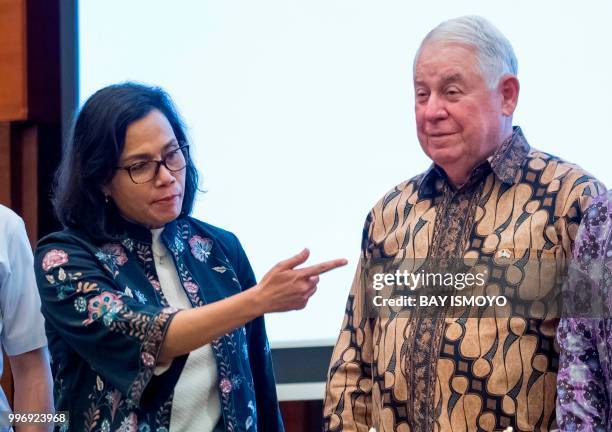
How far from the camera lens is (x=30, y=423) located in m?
2.49

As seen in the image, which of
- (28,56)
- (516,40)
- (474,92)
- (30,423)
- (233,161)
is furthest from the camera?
(28,56)

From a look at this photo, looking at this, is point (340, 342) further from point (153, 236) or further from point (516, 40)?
point (516, 40)

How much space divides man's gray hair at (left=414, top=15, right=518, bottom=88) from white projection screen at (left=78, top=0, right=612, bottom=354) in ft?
1.89

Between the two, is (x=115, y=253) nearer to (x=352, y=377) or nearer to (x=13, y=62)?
(x=352, y=377)

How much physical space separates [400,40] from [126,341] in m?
1.31

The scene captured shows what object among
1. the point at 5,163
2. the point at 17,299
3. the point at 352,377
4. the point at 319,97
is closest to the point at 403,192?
the point at 352,377

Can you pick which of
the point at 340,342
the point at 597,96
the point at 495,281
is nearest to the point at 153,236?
the point at 340,342

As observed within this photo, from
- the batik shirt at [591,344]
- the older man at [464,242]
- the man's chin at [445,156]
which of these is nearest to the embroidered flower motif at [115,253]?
the older man at [464,242]

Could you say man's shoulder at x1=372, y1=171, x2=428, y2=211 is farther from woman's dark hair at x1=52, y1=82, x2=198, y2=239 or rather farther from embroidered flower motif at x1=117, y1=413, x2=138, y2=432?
embroidered flower motif at x1=117, y1=413, x2=138, y2=432

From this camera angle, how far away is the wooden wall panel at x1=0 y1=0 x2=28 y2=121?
3293mm

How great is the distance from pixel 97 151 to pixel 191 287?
371 millimetres

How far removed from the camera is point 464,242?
2082 mm

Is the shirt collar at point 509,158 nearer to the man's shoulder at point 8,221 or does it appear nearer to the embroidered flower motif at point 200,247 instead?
the embroidered flower motif at point 200,247

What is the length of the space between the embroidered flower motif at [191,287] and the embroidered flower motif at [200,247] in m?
0.09
